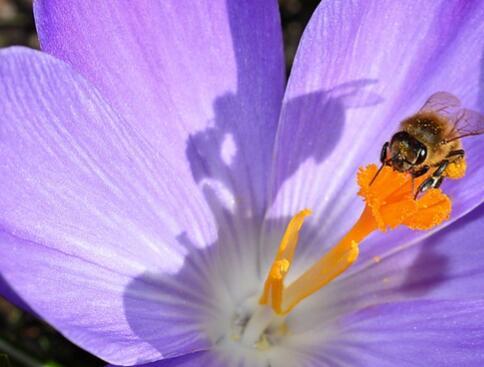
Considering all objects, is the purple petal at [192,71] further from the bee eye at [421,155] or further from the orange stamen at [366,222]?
the bee eye at [421,155]

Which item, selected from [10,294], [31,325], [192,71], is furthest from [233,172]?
[31,325]

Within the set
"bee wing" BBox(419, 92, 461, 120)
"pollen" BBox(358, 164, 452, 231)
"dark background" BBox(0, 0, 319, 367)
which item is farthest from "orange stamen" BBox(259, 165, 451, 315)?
"dark background" BBox(0, 0, 319, 367)

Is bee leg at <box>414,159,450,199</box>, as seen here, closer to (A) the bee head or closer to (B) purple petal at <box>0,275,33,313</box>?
(A) the bee head

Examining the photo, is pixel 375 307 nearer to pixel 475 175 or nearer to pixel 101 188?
pixel 475 175

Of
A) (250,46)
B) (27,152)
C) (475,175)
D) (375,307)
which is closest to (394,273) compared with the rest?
(375,307)

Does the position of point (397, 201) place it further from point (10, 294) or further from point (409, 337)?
point (10, 294)

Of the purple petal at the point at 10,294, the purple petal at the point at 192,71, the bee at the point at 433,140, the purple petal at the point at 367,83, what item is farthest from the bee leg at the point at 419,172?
the purple petal at the point at 10,294
